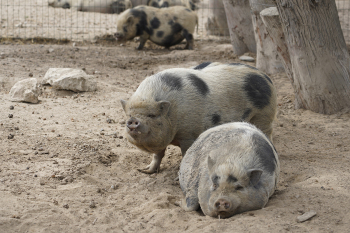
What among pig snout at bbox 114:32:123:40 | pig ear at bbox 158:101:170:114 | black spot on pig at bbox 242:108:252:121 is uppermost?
pig ear at bbox 158:101:170:114

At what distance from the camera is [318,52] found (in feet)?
22.7

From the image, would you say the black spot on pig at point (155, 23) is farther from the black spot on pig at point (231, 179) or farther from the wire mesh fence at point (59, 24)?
the black spot on pig at point (231, 179)

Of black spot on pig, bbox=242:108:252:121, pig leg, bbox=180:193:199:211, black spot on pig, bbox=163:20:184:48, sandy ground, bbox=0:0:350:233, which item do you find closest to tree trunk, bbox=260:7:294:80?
sandy ground, bbox=0:0:350:233

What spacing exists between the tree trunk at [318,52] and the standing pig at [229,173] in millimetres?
2735

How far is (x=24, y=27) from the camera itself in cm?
1300

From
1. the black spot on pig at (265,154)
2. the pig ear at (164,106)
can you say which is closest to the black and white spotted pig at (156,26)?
the pig ear at (164,106)

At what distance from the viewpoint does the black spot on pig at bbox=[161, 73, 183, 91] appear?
5281mm

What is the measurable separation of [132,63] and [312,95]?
4885 millimetres

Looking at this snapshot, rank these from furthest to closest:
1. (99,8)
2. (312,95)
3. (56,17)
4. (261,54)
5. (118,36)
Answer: (99,8)
(56,17)
(118,36)
(261,54)
(312,95)

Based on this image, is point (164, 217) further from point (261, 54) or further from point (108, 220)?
point (261, 54)

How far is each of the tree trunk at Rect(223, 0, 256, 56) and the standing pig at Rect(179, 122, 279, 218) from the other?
6.61m

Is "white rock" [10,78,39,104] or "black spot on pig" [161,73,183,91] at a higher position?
"black spot on pig" [161,73,183,91]

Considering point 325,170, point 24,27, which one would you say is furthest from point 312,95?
point 24,27

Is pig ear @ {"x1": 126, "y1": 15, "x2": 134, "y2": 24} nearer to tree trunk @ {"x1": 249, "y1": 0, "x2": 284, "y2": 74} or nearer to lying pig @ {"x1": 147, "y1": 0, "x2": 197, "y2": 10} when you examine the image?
lying pig @ {"x1": 147, "y1": 0, "x2": 197, "y2": 10}
